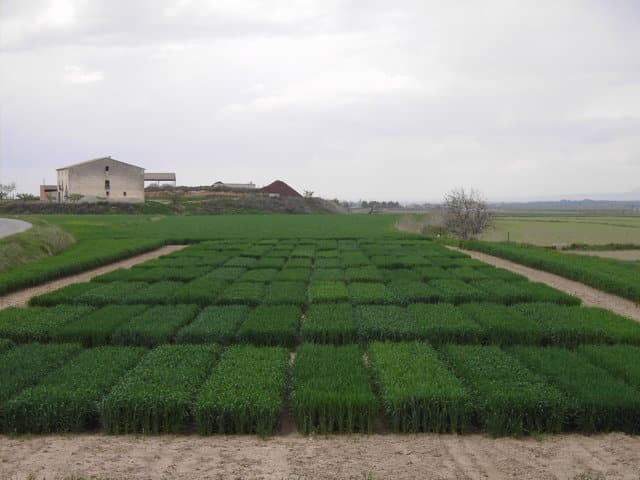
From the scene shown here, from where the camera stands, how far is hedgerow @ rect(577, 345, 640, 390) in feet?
25.0

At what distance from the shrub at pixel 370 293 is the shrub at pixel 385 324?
3.35 ft

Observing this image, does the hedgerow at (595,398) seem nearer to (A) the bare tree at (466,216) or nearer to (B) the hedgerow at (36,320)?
(B) the hedgerow at (36,320)

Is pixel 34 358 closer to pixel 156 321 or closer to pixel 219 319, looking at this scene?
pixel 156 321

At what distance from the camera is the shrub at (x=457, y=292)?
44.5 ft

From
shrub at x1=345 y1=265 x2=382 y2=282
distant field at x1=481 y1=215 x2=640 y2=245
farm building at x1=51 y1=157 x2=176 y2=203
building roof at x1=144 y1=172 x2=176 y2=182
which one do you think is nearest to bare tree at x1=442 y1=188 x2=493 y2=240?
distant field at x1=481 y1=215 x2=640 y2=245

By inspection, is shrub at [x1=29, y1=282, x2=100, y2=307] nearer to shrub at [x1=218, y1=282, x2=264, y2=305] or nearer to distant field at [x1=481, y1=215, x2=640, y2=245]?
shrub at [x1=218, y1=282, x2=264, y2=305]

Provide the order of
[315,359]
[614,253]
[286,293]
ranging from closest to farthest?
1. [315,359]
2. [286,293]
3. [614,253]

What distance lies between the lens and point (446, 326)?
402 inches

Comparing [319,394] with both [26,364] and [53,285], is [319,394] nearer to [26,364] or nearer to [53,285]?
[26,364]

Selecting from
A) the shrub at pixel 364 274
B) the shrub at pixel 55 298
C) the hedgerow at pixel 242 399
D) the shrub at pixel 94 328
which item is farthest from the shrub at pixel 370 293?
the shrub at pixel 55 298

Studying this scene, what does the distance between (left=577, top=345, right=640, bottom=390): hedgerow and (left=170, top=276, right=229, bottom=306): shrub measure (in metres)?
8.70

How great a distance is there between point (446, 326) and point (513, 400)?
368 centimetres

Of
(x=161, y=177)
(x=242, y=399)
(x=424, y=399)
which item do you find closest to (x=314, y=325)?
(x=242, y=399)

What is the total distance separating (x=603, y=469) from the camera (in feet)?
18.1
